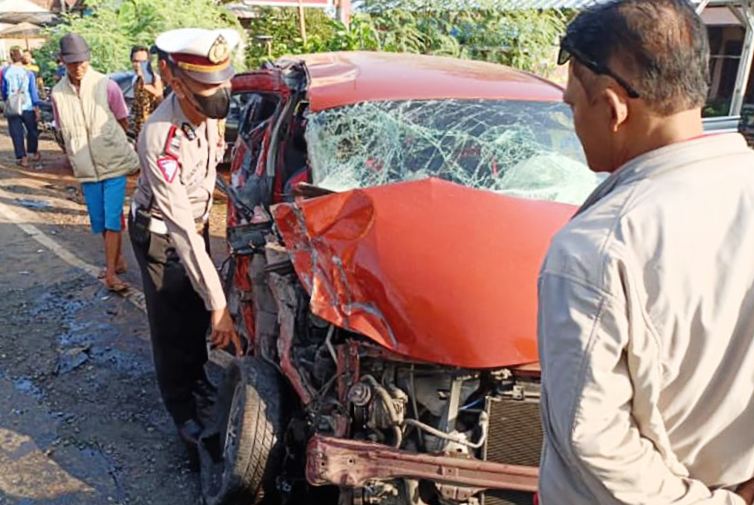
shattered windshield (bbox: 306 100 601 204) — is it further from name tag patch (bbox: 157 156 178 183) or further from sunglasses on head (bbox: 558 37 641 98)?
sunglasses on head (bbox: 558 37 641 98)

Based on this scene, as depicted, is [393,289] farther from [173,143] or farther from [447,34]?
[447,34]

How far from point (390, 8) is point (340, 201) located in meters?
6.11

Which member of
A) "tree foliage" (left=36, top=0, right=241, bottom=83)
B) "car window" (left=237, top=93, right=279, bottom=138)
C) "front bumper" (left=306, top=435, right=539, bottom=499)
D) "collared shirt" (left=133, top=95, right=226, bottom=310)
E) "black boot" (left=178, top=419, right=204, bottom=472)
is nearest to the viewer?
"front bumper" (left=306, top=435, right=539, bottom=499)

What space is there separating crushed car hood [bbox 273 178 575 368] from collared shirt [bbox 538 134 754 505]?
1047 millimetres

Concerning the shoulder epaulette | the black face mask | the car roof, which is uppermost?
the car roof

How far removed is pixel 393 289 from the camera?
2.40 meters

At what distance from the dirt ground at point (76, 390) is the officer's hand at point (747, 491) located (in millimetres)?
2566

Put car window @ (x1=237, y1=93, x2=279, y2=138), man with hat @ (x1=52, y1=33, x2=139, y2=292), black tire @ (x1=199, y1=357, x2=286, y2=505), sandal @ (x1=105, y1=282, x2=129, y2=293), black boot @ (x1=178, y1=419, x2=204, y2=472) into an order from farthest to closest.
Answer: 1. man with hat @ (x1=52, y1=33, x2=139, y2=292)
2. sandal @ (x1=105, y1=282, x2=129, y2=293)
3. car window @ (x1=237, y1=93, x2=279, y2=138)
4. black boot @ (x1=178, y1=419, x2=204, y2=472)
5. black tire @ (x1=199, y1=357, x2=286, y2=505)

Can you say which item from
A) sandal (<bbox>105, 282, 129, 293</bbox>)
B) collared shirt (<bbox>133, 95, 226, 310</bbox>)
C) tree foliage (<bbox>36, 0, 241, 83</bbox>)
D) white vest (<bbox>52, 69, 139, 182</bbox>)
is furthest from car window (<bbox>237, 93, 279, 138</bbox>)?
tree foliage (<bbox>36, 0, 241, 83</bbox>)

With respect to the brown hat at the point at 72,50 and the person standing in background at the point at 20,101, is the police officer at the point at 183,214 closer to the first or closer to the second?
the brown hat at the point at 72,50

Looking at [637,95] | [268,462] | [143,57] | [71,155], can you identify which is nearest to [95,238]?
[71,155]

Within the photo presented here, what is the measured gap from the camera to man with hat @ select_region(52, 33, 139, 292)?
561 centimetres

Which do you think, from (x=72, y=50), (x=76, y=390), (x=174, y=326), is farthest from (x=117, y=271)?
(x=174, y=326)

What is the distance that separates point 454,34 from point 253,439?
6.34 meters
